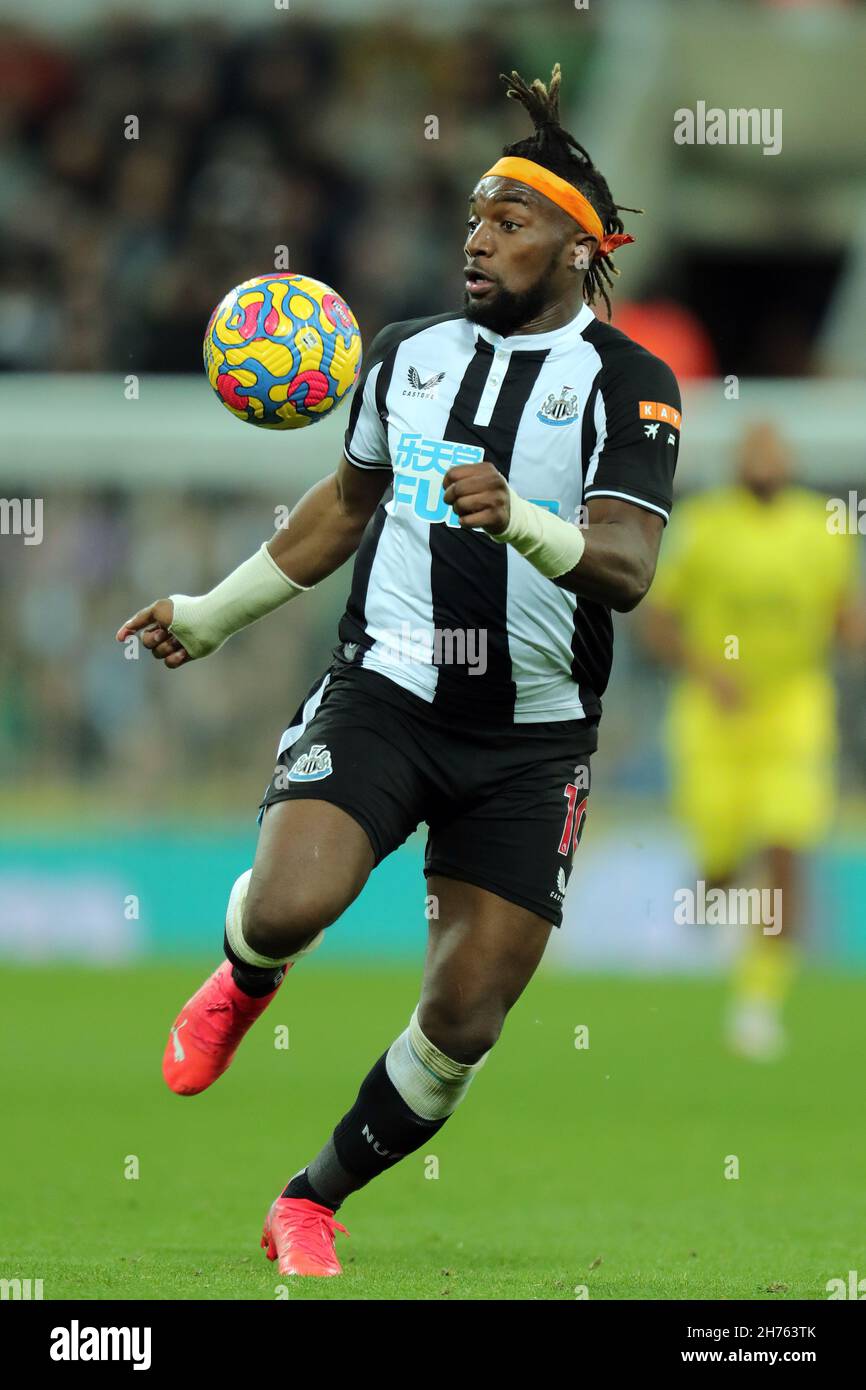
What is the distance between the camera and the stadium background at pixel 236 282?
45.8ft

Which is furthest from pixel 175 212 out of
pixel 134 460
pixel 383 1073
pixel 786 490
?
pixel 383 1073

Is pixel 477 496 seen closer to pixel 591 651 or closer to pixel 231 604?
pixel 591 651

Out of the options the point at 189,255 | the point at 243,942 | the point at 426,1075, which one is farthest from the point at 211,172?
the point at 426,1075

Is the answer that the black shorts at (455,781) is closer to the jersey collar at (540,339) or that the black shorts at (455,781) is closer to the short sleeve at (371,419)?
the short sleeve at (371,419)

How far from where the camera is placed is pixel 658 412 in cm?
543

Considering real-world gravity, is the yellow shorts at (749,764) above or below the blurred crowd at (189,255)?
below

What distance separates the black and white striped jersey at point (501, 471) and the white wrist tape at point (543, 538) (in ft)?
1.57

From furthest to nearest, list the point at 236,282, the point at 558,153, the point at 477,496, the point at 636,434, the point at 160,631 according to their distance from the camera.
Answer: the point at 236,282 → the point at 160,631 → the point at 558,153 → the point at 636,434 → the point at 477,496

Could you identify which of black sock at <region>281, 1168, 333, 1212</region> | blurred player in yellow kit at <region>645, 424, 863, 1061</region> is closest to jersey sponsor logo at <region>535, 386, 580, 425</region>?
black sock at <region>281, 1168, 333, 1212</region>

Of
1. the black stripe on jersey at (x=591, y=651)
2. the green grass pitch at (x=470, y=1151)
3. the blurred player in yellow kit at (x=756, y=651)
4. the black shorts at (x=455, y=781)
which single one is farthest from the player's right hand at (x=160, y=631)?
the blurred player in yellow kit at (x=756, y=651)

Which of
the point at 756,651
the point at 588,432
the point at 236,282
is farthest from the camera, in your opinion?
the point at 236,282

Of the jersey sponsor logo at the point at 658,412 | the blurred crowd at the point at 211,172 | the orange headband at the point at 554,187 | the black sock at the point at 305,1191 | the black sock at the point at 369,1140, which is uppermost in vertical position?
the blurred crowd at the point at 211,172

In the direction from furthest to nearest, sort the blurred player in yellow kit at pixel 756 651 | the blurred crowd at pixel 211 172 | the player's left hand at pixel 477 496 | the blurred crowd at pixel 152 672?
the blurred crowd at pixel 211 172
the blurred crowd at pixel 152 672
the blurred player in yellow kit at pixel 756 651
the player's left hand at pixel 477 496

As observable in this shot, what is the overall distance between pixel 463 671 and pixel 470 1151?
2.94m
